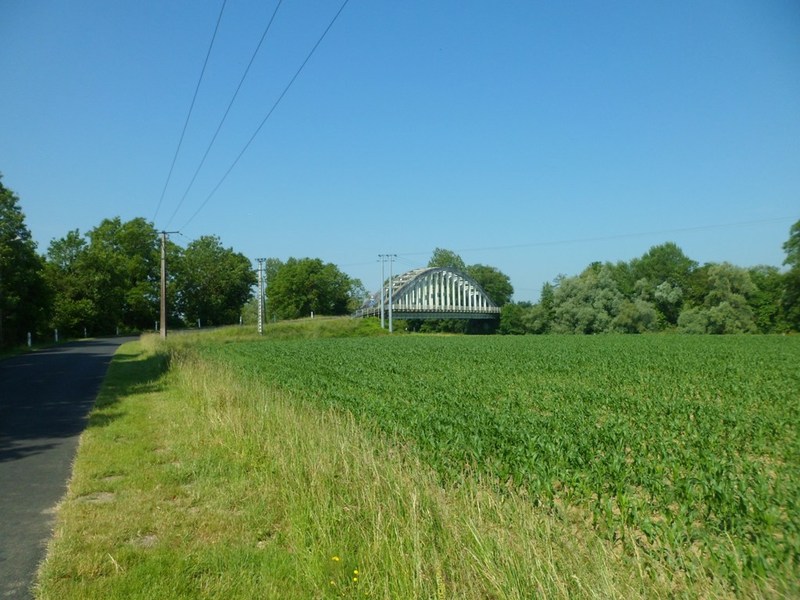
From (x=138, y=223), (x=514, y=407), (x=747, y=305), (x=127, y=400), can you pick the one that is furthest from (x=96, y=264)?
(x=747, y=305)

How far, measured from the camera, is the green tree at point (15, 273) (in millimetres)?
36594

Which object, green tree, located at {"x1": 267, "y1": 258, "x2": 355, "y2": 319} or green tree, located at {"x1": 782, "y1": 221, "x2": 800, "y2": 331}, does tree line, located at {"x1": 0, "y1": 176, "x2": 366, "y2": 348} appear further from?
green tree, located at {"x1": 782, "y1": 221, "x2": 800, "y2": 331}

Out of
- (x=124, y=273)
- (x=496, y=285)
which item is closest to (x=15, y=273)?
A: (x=124, y=273)

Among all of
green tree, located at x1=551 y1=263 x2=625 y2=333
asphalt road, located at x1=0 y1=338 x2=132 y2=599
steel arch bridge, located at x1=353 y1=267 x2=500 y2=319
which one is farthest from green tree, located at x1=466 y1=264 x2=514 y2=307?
asphalt road, located at x1=0 y1=338 x2=132 y2=599

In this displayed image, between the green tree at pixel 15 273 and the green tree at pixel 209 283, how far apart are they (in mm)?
50749

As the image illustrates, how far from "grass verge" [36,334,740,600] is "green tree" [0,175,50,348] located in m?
33.7

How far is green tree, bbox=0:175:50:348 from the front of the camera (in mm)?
36594

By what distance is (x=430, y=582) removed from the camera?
396 cm

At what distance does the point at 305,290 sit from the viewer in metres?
113

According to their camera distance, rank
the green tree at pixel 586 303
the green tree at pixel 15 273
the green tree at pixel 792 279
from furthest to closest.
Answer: the green tree at pixel 586 303 → the green tree at pixel 792 279 → the green tree at pixel 15 273

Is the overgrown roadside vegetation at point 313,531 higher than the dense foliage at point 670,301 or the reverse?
the reverse

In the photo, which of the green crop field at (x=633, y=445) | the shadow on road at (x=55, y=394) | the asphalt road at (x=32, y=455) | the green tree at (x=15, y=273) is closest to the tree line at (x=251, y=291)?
the green tree at (x=15, y=273)

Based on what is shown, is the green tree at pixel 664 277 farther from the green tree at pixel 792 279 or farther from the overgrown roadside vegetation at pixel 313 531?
the overgrown roadside vegetation at pixel 313 531

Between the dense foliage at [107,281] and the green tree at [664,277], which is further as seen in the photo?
the green tree at [664,277]
